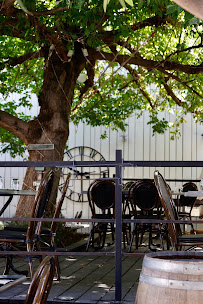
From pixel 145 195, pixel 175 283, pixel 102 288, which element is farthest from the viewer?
pixel 145 195

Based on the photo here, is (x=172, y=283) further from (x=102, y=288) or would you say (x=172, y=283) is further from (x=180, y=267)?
(x=102, y=288)

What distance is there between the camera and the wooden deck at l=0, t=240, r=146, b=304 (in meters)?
3.86

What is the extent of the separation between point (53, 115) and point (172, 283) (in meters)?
6.24

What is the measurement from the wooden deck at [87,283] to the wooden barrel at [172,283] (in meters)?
1.77

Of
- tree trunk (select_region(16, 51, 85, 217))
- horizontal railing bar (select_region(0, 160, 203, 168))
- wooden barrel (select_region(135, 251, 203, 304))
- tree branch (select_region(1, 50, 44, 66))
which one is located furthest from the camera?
tree branch (select_region(1, 50, 44, 66))

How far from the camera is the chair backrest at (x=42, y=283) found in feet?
4.11

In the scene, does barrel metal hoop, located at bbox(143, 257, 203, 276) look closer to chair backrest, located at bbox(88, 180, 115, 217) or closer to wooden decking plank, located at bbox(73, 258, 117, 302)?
wooden decking plank, located at bbox(73, 258, 117, 302)

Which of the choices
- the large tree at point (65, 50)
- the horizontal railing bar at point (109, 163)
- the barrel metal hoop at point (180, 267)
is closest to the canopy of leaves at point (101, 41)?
the large tree at point (65, 50)

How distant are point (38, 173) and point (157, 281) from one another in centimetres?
586

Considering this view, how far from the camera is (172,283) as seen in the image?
1.66 metres

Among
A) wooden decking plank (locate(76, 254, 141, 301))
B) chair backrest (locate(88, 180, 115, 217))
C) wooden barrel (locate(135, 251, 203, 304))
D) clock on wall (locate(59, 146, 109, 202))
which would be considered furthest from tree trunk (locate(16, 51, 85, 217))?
wooden barrel (locate(135, 251, 203, 304))

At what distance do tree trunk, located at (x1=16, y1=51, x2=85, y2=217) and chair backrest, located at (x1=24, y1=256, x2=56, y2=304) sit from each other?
6158 mm

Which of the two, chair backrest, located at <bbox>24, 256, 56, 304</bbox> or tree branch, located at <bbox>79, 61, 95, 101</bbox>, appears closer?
chair backrest, located at <bbox>24, 256, 56, 304</bbox>

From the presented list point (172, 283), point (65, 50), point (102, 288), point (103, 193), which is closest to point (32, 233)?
point (102, 288)
